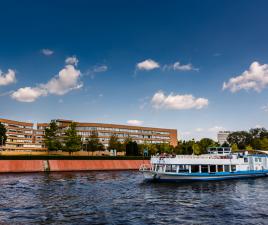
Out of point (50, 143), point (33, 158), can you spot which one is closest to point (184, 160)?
point (33, 158)

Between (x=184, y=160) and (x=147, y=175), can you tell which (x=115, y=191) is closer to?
(x=147, y=175)

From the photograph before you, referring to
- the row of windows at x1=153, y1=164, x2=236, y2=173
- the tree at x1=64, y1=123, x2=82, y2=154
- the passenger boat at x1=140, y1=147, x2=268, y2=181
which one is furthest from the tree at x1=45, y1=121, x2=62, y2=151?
the row of windows at x1=153, y1=164, x2=236, y2=173

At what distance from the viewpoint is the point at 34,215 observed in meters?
28.6

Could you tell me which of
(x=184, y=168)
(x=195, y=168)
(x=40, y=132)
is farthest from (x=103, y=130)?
(x=184, y=168)

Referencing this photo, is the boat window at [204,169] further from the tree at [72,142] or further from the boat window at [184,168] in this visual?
the tree at [72,142]

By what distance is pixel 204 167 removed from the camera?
6109 cm

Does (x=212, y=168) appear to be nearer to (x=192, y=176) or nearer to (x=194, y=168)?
(x=194, y=168)

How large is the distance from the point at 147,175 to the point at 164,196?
51.5ft

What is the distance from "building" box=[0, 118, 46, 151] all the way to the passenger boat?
437 ft

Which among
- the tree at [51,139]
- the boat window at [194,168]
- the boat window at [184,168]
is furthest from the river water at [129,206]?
the tree at [51,139]

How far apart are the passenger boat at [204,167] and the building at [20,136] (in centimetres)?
13312

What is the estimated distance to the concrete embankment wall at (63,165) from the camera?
81.5 meters

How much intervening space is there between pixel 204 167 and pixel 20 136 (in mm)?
149528

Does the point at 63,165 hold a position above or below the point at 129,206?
above
